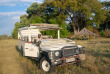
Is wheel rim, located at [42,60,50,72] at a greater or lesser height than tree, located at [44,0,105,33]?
lesser

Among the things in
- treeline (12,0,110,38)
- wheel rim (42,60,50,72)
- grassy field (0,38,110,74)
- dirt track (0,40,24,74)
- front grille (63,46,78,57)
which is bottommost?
dirt track (0,40,24,74)

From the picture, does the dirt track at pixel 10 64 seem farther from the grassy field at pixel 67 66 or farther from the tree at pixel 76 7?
the tree at pixel 76 7

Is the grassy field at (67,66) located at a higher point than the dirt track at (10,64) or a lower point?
higher

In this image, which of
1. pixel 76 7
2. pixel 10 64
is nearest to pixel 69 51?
pixel 10 64

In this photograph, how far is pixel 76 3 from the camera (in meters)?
33.7

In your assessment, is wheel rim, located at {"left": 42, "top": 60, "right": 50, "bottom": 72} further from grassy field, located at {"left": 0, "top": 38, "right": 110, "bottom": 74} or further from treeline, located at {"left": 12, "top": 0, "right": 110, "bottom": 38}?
treeline, located at {"left": 12, "top": 0, "right": 110, "bottom": 38}

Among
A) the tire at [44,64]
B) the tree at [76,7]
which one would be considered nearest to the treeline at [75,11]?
the tree at [76,7]

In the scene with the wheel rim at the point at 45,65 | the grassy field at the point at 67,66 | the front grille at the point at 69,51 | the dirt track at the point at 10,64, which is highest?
the front grille at the point at 69,51

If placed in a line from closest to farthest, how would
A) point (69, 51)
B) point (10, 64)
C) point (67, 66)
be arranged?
point (69, 51), point (67, 66), point (10, 64)

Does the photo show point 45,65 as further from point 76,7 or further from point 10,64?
point 76,7

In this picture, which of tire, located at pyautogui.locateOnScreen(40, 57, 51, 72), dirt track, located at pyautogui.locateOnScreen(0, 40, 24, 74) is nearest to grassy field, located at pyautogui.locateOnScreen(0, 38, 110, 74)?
dirt track, located at pyautogui.locateOnScreen(0, 40, 24, 74)

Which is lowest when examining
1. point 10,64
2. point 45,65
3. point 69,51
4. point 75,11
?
point 10,64

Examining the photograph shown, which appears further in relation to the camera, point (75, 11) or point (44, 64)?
point (75, 11)

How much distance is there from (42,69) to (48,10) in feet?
122
